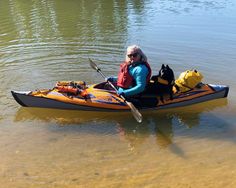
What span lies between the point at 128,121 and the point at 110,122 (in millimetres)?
424

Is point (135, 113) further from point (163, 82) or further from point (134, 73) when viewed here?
point (163, 82)

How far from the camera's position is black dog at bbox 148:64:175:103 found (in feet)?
29.8

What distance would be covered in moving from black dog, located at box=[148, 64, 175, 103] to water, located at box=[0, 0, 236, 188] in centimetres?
58

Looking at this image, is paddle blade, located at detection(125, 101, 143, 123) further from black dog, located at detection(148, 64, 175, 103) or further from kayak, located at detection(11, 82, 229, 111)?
black dog, located at detection(148, 64, 175, 103)

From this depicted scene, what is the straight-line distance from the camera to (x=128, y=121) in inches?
358

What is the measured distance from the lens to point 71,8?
22.0 m

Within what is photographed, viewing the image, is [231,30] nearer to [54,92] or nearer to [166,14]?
[166,14]

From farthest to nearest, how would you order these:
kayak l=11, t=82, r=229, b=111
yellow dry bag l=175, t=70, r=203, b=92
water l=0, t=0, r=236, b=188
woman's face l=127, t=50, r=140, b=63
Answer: yellow dry bag l=175, t=70, r=203, b=92
kayak l=11, t=82, r=229, b=111
woman's face l=127, t=50, r=140, b=63
water l=0, t=0, r=236, b=188

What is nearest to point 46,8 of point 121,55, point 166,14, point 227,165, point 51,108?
point 166,14

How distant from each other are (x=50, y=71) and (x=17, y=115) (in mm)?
3019

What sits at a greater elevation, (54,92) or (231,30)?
(54,92)

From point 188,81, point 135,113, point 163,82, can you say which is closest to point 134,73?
point 163,82

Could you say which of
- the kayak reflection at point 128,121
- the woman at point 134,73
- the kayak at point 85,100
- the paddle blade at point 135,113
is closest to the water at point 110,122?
the kayak reflection at point 128,121

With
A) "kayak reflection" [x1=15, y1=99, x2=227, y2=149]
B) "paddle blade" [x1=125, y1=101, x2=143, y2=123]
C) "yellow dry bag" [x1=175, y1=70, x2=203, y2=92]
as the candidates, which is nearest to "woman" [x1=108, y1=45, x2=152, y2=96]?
"paddle blade" [x1=125, y1=101, x2=143, y2=123]
